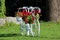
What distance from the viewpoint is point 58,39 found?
13.7 m

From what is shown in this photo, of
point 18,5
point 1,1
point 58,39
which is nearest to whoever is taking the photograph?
point 58,39

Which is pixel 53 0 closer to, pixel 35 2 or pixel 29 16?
pixel 35 2

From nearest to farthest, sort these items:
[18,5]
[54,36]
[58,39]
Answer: [58,39] < [54,36] < [18,5]

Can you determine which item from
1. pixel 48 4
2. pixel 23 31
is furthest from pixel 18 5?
pixel 23 31

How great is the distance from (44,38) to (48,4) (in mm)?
9858

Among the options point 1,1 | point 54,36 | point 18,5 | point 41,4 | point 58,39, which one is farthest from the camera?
point 18,5

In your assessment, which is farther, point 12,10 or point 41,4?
point 12,10

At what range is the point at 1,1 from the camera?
2081 cm

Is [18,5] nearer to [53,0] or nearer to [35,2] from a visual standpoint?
[35,2]

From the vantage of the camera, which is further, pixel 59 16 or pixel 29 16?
pixel 59 16

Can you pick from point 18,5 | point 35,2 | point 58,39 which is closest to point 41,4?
point 35,2

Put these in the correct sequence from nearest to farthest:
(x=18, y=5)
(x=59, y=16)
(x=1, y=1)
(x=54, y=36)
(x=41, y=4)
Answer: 1. (x=54, y=36)
2. (x=1, y=1)
3. (x=59, y=16)
4. (x=41, y=4)
5. (x=18, y=5)

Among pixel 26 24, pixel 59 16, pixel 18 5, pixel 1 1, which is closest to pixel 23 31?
pixel 26 24

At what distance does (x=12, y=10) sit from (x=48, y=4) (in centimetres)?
656
